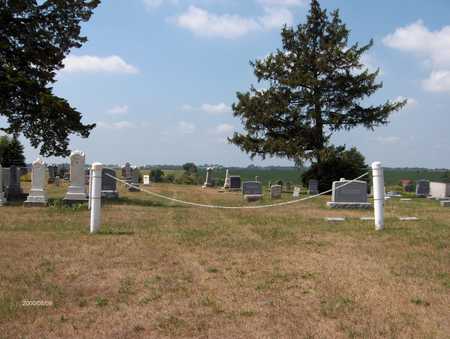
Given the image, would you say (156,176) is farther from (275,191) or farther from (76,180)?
(76,180)

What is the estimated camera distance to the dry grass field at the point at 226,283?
4359 millimetres

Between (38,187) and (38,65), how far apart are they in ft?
17.7

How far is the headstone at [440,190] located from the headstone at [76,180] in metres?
18.3

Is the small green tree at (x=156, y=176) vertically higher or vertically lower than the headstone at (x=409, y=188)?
higher

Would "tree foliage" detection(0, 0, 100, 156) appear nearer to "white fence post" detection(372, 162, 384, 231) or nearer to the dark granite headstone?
the dark granite headstone

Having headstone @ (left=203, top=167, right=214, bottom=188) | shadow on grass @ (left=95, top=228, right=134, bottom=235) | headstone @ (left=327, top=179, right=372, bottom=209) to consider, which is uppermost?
headstone @ (left=203, top=167, right=214, bottom=188)

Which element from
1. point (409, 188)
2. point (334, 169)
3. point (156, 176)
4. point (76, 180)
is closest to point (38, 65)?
point (76, 180)

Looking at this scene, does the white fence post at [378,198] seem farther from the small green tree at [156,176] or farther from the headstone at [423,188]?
the small green tree at [156,176]

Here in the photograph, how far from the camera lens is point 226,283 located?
5.83m

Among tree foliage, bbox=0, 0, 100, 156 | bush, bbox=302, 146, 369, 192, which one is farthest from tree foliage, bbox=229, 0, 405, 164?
tree foliage, bbox=0, 0, 100, 156

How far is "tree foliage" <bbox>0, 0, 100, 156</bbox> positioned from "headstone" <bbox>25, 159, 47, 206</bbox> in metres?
1.88

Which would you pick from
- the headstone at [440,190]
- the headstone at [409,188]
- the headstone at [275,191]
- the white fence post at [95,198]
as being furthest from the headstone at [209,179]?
the white fence post at [95,198]

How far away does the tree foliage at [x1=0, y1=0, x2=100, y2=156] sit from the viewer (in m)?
17.7

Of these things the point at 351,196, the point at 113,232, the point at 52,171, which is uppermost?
the point at 52,171
